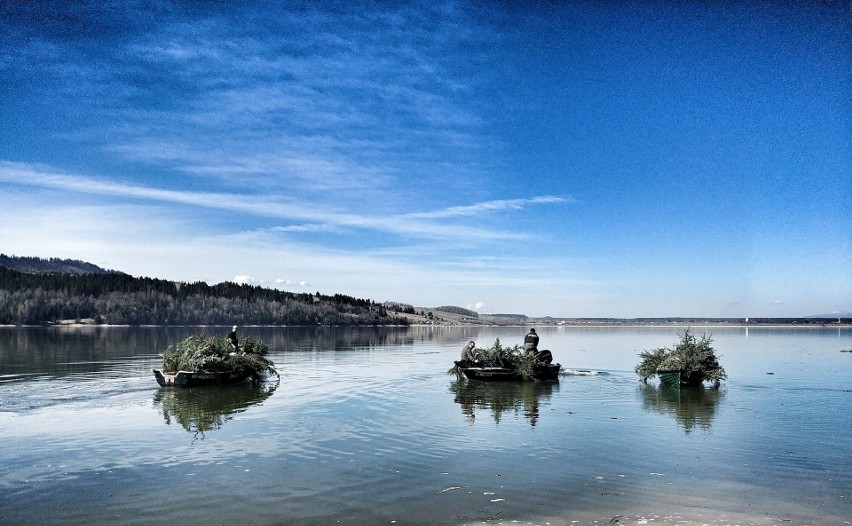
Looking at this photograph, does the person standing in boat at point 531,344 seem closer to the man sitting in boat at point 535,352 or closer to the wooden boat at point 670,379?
the man sitting in boat at point 535,352

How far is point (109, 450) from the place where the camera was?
17.1m

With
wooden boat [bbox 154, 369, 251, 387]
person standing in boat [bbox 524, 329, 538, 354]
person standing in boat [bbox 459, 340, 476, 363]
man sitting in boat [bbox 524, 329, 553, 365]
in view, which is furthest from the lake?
person standing in boat [bbox 524, 329, 538, 354]

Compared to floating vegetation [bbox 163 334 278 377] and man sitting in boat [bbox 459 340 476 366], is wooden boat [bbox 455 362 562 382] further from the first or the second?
floating vegetation [bbox 163 334 278 377]

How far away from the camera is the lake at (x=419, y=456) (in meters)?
12.1

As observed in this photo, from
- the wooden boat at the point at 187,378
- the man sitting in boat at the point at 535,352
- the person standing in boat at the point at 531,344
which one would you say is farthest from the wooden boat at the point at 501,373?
the wooden boat at the point at 187,378

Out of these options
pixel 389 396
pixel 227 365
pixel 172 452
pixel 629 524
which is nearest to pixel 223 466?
pixel 172 452

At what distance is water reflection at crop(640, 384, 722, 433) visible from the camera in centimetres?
2306

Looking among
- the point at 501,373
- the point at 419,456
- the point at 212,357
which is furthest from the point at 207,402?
the point at 501,373

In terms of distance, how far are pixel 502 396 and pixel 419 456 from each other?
46.2ft

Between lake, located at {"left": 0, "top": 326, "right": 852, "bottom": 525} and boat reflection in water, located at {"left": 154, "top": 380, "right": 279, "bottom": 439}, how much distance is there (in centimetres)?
12

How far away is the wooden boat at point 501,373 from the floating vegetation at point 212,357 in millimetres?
11341

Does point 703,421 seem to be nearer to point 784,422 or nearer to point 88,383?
point 784,422

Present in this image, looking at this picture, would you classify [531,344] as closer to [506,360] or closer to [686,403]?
[506,360]

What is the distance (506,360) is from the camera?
36.7 metres
